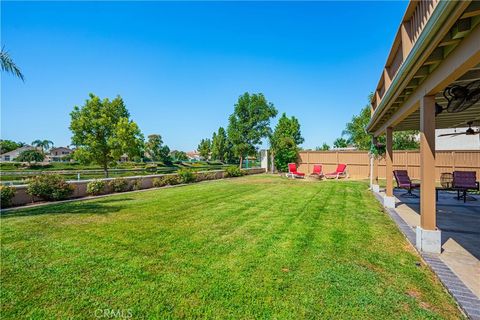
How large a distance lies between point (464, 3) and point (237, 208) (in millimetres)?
6018

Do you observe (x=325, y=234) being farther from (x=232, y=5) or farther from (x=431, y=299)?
(x=232, y=5)

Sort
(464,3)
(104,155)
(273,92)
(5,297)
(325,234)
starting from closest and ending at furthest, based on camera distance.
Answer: (464,3) < (5,297) < (325,234) < (104,155) < (273,92)

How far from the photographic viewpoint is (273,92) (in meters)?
26.5

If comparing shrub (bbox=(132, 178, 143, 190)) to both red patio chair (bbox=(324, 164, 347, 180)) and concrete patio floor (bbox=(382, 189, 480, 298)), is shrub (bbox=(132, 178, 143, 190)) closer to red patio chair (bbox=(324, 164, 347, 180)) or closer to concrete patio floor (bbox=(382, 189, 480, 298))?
concrete patio floor (bbox=(382, 189, 480, 298))

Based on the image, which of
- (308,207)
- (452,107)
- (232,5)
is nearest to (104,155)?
(232,5)

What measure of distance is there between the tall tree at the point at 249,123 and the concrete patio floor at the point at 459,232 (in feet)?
60.0

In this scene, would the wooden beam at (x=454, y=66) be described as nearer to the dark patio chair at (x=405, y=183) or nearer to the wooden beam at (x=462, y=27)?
the wooden beam at (x=462, y=27)

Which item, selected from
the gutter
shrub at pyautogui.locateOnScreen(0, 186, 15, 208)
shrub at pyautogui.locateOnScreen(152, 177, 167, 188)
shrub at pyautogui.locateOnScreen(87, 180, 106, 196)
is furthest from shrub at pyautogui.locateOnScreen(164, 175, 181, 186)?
the gutter

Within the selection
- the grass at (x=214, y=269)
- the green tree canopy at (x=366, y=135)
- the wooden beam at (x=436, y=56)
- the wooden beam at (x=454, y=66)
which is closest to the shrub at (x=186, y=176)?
the grass at (x=214, y=269)

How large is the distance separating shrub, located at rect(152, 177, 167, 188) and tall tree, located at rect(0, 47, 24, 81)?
6966 mm

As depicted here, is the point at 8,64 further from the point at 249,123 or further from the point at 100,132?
the point at 249,123

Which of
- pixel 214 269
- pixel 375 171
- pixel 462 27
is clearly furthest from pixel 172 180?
pixel 462 27

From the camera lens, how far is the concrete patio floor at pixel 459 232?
3070mm

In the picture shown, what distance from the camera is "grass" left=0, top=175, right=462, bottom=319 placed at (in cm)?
233
